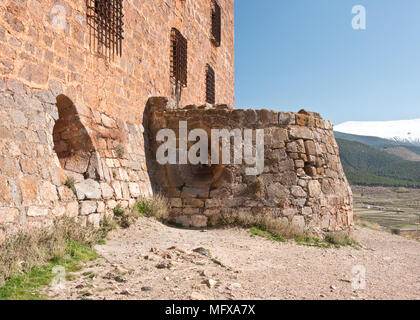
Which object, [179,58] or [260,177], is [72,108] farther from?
[179,58]

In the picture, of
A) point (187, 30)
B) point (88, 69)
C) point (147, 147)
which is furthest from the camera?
point (187, 30)

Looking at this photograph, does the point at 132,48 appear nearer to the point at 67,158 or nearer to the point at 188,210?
the point at 67,158

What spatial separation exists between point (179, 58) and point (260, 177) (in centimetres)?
454

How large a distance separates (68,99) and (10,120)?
1305 mm

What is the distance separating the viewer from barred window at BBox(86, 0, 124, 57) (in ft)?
19.6

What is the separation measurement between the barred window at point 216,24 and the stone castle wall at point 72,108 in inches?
161

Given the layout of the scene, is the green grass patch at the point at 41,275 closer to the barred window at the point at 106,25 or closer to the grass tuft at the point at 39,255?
the grass tuft at the point at 39,255

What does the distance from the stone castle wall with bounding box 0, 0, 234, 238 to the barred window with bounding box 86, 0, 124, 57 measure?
138mm

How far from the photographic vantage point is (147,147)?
7.62 m

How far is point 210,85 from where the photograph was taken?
492 inches

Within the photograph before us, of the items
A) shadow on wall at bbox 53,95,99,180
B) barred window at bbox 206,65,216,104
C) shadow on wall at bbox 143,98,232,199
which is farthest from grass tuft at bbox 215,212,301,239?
barred window at bbox 206,65,216,104

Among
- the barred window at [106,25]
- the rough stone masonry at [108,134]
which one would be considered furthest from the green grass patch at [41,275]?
the barred window at [106,25]

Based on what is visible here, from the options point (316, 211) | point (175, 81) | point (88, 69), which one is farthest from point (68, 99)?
point (316, 211)

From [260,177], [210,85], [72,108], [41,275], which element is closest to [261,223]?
[260,177]
